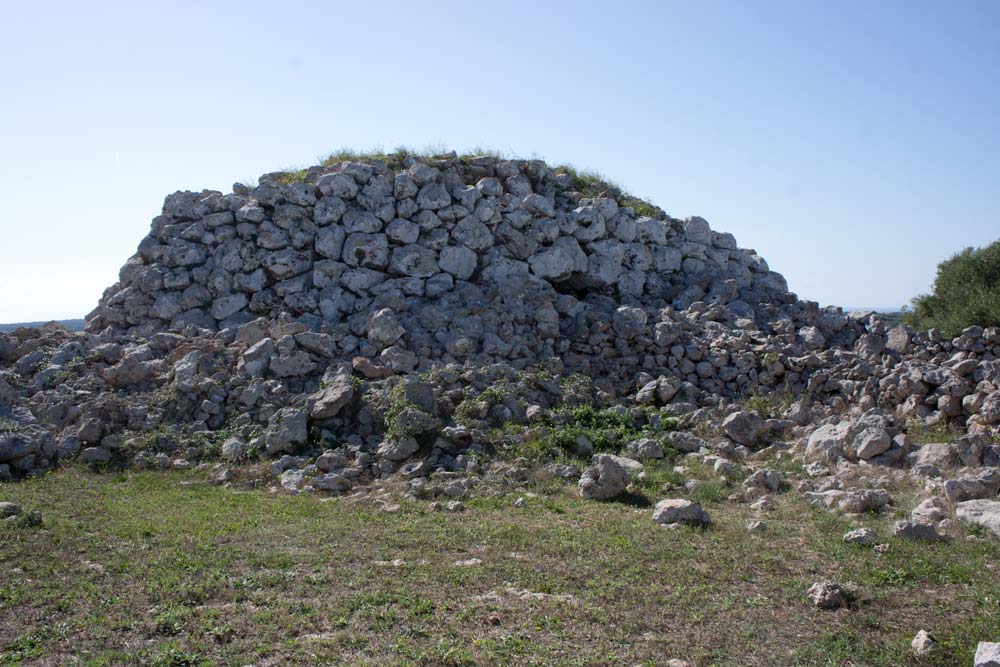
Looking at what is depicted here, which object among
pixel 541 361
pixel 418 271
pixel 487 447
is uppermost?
pixel 418 271

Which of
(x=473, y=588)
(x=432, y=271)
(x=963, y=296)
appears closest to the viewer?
(x=473, y=588)

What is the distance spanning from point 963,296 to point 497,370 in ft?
41.6

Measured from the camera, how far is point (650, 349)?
13.6 m

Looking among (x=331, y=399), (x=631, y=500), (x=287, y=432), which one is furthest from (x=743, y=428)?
(x=287, y=432)

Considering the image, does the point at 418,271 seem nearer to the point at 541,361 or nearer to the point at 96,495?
the point at 541,361

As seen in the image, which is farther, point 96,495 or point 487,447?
point 487,447

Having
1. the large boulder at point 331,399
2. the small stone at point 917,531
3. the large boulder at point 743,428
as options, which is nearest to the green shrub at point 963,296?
the large boulder at point 743,428

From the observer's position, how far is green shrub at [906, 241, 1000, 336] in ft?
55.9

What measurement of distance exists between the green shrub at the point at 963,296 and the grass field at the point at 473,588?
11296mm

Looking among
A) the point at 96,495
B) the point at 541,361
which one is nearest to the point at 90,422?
the point at 96,495

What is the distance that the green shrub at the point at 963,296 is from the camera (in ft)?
55.9

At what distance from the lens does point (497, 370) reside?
12234 millimetres

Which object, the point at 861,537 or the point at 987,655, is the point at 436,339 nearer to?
the point at 861,537

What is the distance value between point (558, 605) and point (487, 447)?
188 inches
